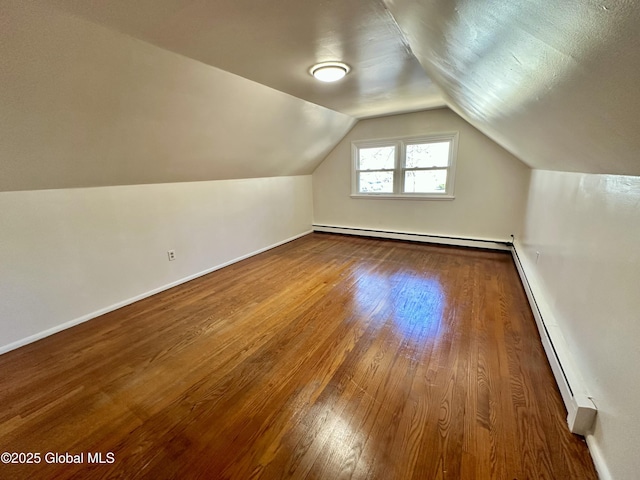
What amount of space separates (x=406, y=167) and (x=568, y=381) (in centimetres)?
389

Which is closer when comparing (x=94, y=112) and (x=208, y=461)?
(x=208, y=461)

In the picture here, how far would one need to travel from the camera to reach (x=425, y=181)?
473 centimetres

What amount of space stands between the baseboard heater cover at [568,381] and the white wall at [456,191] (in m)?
2.33

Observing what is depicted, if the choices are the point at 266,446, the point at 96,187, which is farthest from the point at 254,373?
the point at 96,187

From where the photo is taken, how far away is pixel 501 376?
1.81 meters

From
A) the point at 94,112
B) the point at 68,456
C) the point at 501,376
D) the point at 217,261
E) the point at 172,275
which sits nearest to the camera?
the point at 68,456

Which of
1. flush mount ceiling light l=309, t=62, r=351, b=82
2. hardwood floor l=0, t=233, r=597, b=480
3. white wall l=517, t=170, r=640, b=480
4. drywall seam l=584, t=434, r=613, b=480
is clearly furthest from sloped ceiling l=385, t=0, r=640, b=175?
hardwood floor l=0, t=233, r=597, b=480

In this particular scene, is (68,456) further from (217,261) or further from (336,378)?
(217,261)

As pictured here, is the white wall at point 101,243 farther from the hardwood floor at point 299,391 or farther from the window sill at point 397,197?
the window sill at point 397,197

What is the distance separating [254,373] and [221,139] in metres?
2.43

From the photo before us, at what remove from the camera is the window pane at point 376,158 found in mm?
4973

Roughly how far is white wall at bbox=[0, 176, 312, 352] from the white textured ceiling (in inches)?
66.5

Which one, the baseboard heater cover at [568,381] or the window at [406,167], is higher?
the window at [406,167]

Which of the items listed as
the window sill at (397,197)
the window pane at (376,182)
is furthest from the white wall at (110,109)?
the window sill at (397,197)
